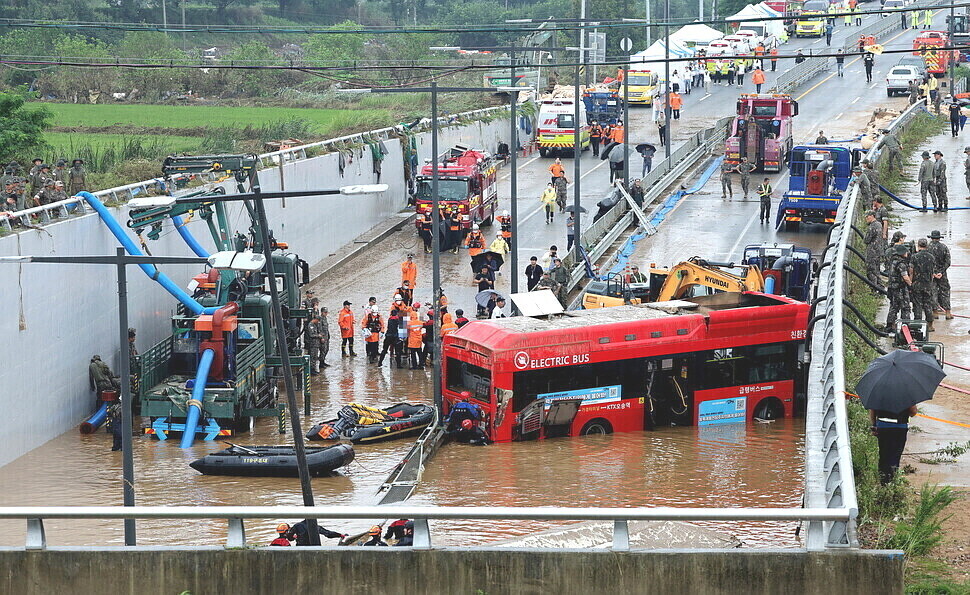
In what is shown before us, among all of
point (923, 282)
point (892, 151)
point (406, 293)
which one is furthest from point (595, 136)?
point (923, 282)

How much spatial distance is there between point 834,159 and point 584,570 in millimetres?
36477

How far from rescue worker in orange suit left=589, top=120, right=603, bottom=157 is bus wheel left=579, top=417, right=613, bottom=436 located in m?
38.6

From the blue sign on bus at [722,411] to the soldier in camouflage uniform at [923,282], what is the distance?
4288 millimetres

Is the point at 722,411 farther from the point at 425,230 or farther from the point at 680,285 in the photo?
the point at 425,230

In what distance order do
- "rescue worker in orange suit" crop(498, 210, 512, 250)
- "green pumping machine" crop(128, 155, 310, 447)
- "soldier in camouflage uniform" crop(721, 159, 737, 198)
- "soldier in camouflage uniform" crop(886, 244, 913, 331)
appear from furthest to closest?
"soldier in camouflage uniform" crop(721, 159, 737, 198), "rescue worker in orange suit" crop(498, 210, 512, 250), "green pumping machine" crop(128, 155, 310, 447), "soldier in camouflage uniform" crop(886, 244, 913, 331)

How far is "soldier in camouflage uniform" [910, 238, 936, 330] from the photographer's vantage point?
22.9 metres

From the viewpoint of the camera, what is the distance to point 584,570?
10.3 meters

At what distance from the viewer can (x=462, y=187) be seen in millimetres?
45906

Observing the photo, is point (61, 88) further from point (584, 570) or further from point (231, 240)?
point (584, 570)

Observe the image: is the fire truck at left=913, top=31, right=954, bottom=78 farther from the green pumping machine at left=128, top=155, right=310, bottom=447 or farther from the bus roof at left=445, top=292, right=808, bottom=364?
the green pumping machine at left=128, top=155, right=310, bottom=447

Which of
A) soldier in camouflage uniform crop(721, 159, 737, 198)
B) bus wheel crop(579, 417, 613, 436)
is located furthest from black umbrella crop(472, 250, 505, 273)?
bus wheel crop(579, 417, 613, 436)

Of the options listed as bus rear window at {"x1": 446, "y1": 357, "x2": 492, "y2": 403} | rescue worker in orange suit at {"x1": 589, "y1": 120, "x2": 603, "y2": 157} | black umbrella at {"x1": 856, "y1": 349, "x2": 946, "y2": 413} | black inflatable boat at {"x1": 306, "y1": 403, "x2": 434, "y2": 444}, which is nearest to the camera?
black umbrella at {"x1": 856, "y1": 349, "x2": 946, "y2": 413}

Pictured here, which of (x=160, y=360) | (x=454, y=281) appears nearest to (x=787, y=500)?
(x=160, y=360)

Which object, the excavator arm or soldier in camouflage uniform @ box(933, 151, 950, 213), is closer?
the excavator arm
